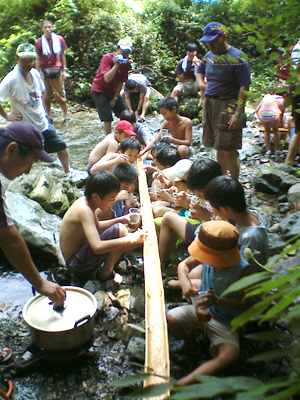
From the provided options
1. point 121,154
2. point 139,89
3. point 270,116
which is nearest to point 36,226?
point 121,154

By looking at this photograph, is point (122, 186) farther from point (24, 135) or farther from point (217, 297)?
point (217, 297)

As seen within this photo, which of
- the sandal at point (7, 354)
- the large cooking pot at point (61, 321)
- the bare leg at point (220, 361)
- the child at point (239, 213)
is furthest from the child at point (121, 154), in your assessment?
the bare leg at point (220, 361)

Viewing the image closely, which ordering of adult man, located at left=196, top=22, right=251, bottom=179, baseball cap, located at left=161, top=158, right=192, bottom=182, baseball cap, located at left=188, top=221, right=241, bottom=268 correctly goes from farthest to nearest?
adult man, located at left=196, top=22, right=251, bottom=179 < baseball cap, located at left=161, top=158, right=192, bottom=182 < baseball cap, located at left=188, top=221, right=241, bottom=268

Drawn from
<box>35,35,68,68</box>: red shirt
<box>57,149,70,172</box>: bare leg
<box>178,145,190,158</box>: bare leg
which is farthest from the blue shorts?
<box>35,35,68,68</box>: red shirt

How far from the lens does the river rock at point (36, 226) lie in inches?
145

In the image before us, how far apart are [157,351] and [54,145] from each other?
13.8 feet

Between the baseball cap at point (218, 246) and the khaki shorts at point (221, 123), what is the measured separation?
2834 millimetres

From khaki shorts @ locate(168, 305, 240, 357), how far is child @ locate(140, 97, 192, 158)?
322 centimetres

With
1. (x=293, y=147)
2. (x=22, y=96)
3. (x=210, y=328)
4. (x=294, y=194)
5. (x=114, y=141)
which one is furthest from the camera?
(x=293, y=147)

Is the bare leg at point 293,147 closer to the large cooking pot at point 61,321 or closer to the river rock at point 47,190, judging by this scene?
the river rock at point 47,190

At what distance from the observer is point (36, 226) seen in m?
3.87

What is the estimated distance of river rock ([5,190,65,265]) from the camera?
12.1 feet

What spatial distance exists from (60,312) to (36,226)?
1738 millimetres

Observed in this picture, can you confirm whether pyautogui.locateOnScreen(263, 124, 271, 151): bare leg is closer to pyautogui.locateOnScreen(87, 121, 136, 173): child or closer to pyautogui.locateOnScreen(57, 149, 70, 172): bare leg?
pyautogui.locateOnScreen(87, 121, 136, 173): child
